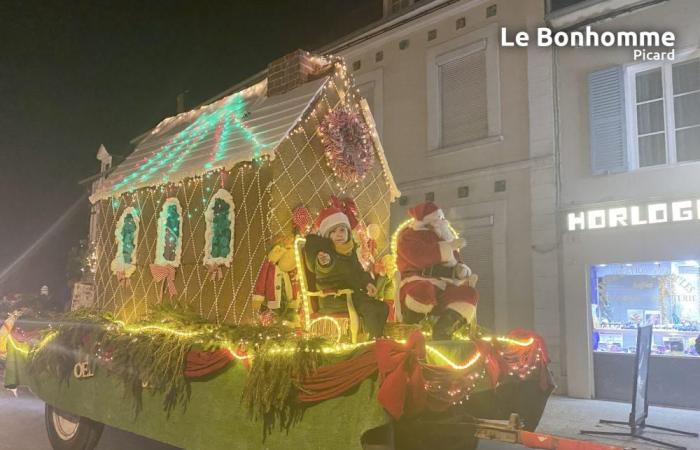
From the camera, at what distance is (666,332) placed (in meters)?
9.11

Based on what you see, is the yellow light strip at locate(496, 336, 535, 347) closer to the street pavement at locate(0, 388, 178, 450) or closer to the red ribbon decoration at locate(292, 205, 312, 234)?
the red ribbon decoration at locate(292, 205, 312, 234)

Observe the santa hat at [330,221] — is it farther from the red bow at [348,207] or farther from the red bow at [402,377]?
the red bow at [402,377]

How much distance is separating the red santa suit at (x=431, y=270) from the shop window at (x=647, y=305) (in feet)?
18.1

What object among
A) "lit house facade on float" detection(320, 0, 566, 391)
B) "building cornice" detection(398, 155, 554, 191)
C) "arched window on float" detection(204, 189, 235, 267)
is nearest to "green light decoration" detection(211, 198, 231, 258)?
"arched window on float" detection(204, 189, 235, 267)

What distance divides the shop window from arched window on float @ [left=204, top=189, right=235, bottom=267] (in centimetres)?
676

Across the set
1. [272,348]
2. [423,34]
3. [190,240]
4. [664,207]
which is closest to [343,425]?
[272,348]

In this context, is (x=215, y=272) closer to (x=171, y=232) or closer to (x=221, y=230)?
(x=221, y=230)

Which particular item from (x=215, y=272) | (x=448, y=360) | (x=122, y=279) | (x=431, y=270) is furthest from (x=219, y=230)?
(x=448, y=360)

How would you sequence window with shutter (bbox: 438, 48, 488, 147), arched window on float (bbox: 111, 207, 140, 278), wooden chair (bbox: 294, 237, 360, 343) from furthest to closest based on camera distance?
window with shutter (bbox: 438, 48, 488, 147) → arched window on float (bbox: 111, 207, 140, 278) → wooden chair (bbox: 294, 237, 360, 343)

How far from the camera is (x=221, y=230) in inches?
226

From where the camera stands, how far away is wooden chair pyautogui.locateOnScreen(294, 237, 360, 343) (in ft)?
15.3

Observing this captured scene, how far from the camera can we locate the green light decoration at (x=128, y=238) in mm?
7003

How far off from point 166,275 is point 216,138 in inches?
63.9

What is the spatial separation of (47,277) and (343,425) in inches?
1167
